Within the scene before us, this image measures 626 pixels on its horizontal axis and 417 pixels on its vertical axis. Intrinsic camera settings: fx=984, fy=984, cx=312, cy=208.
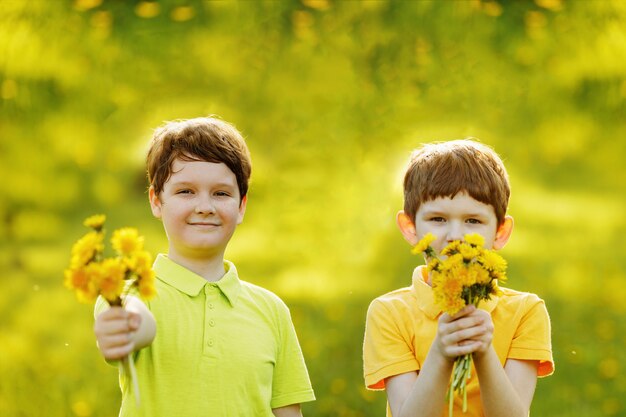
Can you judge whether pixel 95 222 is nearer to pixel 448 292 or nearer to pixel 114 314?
pixel 114 314

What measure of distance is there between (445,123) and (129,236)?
424 cm

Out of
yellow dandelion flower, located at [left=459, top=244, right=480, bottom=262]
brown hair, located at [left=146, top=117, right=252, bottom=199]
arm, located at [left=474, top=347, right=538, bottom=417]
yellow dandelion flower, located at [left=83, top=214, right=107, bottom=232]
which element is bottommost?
arm, located at [left=474, top=347, right=538, bottom=417]

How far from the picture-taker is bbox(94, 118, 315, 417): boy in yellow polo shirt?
3.09 m

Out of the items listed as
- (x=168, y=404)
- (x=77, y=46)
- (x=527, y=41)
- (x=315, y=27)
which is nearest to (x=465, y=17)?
(x=527, y=41)

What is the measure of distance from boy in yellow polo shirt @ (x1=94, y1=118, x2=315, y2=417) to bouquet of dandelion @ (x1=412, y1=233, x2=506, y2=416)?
30.5 inches

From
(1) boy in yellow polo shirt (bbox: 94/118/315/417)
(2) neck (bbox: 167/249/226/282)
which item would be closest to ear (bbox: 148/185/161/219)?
(1) boy in yellow polo shirt (bbox: 94/118/315/417)

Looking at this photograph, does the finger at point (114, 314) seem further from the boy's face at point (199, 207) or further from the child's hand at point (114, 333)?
the boy's face at point (199, 207)

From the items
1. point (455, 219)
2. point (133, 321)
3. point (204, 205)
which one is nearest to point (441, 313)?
point (455, 219)

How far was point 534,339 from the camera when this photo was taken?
126 inches

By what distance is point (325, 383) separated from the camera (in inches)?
234

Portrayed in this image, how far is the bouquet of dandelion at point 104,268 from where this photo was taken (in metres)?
Answer: 2.54

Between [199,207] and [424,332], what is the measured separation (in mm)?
843

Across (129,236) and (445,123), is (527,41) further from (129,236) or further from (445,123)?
(129,236)

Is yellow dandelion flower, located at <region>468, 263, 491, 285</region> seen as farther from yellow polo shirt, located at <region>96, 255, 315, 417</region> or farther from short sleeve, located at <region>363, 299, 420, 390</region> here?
yellow polo shirt, located at <region>96, 255, 315, 417</region>
